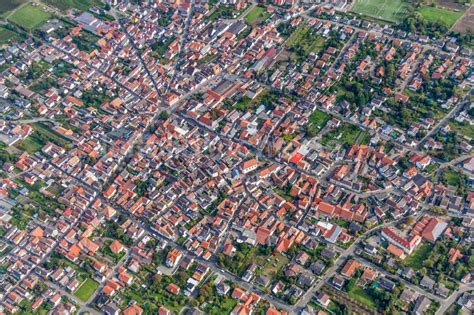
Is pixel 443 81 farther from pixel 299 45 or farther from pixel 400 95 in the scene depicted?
pixel 299 45

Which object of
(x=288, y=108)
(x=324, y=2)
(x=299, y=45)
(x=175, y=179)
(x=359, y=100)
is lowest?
(x=175, y=179)

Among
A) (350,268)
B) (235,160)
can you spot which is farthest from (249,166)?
(350,268)

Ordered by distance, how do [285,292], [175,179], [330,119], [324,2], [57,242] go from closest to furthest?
1. [285,292]
2. [57,242]
3. [175,179]
4. [330,119]
5. [324,2]

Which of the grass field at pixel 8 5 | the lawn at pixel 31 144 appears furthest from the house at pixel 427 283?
the grass field at pixel 8 5

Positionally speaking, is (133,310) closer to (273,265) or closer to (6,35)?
(273,265)

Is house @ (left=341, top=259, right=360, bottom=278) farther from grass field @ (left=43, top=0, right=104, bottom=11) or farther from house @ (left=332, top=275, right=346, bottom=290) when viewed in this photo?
grass field @ (left=43, top=0, right=104, bottom=11)

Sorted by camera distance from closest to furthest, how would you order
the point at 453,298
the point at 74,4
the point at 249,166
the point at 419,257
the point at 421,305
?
the point at 421,305, the point at 453,298, the point at 419,257, the point at 249,166, the point at 74,4

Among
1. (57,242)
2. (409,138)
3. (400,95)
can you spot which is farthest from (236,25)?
(57,242)
